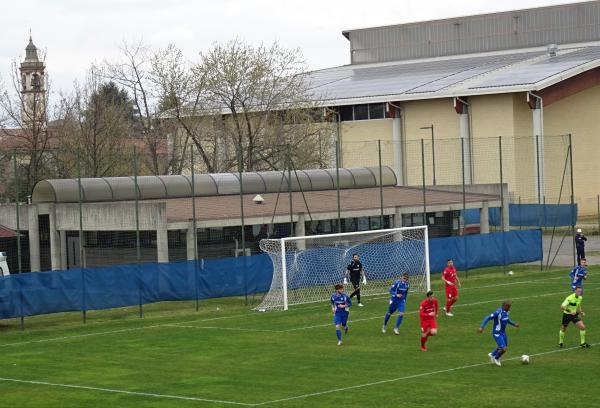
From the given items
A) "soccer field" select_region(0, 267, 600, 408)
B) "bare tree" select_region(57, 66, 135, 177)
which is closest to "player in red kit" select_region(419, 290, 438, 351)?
"soccer field" select_region(0, 267, 600, 408)

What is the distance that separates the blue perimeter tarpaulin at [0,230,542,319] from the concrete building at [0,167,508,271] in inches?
40.5

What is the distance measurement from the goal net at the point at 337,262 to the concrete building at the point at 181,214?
9.15ft

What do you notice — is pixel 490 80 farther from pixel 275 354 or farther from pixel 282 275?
pixel 275 354

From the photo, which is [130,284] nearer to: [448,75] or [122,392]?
[122,392]

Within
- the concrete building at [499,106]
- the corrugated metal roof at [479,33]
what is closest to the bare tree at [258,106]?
the concrete building at [499,106]

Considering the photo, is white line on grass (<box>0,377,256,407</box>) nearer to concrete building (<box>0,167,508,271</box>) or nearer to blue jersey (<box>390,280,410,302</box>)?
blue jersey (<box>390,280,410,302</box>)

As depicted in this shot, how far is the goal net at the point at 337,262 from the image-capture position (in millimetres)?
41969

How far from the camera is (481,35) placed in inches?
3765

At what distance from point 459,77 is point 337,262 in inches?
1587

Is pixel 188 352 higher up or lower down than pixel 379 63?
lower down

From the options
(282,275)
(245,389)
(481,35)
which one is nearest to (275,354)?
(245,389)

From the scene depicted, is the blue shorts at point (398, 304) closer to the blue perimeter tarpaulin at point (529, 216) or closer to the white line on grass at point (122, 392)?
the white line on grass at point (122, 392)

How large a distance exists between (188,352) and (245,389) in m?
6.28

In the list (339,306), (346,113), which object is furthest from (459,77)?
(339,306)
